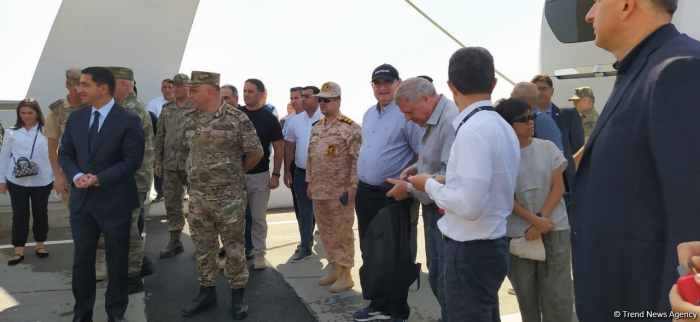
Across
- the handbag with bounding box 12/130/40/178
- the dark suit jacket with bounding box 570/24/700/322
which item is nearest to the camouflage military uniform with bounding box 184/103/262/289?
the handbag with bounding box 12/130/40/178

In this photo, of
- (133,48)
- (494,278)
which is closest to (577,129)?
(494,278)

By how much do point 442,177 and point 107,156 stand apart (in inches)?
95.8

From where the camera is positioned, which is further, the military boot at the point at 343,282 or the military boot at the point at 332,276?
the military boot at the point at 332,276

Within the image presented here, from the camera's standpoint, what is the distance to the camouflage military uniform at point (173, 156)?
5.12m

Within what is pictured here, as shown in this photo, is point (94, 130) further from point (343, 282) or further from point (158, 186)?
point (158, 186)

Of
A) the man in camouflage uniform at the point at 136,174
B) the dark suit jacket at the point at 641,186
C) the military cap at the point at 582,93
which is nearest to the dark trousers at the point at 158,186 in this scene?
the man in camouflage uniform at the point at 136,174

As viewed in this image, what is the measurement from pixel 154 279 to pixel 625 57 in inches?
173

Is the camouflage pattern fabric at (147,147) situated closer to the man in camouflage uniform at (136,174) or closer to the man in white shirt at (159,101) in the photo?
the man in camouflage uniform at (136,174)

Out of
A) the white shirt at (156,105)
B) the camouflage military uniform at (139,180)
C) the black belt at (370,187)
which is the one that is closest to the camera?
the black belt at (370,187)

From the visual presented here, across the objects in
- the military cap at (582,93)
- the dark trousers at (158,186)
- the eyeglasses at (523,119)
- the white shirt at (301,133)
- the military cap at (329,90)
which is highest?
the military cap at (329,90)

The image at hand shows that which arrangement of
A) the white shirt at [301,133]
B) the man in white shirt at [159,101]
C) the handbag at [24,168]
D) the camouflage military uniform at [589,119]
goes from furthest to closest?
the man in white shirt at [159,101], the white shirt at [301,133], the handbag at [24,168], the camouflage military uniform at [589,119]

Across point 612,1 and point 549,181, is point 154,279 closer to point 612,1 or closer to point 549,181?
point 549,181

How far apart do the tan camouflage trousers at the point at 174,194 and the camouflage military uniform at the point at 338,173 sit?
67.9 inches

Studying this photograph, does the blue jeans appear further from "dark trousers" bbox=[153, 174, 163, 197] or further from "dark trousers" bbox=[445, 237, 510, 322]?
"dark trousers" bbox=[445, 237, 510, 322]
